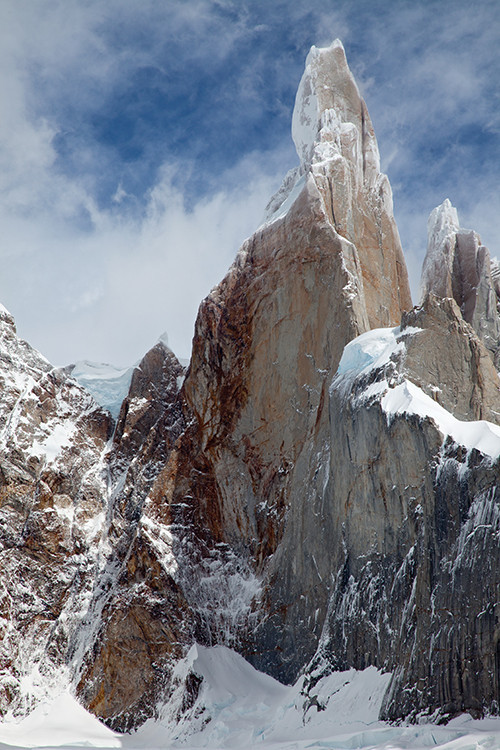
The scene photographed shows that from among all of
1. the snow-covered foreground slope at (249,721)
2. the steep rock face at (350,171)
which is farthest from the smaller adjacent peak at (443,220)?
the snow-covered foreground slope at (249,721)

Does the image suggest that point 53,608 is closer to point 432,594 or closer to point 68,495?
point 68,495

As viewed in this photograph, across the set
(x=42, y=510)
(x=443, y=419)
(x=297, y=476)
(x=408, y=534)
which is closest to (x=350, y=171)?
(x=297, y=476)

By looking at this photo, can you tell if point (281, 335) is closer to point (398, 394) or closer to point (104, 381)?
point (398, 394)

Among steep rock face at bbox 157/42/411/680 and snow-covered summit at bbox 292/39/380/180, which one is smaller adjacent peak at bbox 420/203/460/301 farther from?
snow-covered summit at bbox 292/39/380/180

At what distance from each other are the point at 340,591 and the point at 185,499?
2052cm

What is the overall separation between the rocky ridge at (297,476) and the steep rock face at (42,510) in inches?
6.4

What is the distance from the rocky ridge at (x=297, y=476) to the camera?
3797 cm

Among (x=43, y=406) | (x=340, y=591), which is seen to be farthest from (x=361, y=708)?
(x=43, y=406)

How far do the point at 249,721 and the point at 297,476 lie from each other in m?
15.4

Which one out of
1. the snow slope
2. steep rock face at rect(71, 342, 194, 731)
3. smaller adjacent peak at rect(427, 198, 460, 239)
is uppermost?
smaller adjacent peak at rect(427, 198, 460, 239)

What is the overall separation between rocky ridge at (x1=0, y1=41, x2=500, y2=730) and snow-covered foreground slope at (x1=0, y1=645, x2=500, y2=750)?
0.85 metres

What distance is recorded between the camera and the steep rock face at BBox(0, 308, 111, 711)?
59.3 m

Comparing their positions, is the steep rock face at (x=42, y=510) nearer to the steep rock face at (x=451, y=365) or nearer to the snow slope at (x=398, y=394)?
the snow slope at (x=398, y=394)

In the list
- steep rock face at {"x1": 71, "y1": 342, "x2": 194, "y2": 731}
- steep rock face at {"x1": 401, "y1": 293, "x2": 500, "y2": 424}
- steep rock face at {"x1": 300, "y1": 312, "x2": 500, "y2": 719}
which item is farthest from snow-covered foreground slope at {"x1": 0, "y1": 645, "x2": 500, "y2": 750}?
steep rock face at {"x1": 401, "y1": 293, "x2": 500, "y2": 424}
